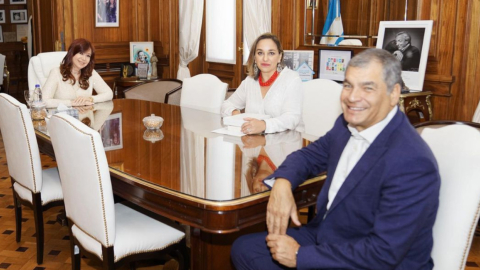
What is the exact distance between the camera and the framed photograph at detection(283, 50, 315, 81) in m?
5.13

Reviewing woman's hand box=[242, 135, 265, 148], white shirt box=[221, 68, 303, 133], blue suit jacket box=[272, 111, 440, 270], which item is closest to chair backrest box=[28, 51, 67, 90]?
white shirt box=[221, 68, 303, 133]

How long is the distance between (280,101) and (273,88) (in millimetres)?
103

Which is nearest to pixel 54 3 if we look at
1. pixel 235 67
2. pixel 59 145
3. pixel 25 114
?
pixel 235 67

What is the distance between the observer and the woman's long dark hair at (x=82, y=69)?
413 cm

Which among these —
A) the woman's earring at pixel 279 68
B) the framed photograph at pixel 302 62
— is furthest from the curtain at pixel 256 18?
the woman's earring at pixel 279 68

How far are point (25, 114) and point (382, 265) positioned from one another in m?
2.17

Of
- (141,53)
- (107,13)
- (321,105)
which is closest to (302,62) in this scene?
(321,105)

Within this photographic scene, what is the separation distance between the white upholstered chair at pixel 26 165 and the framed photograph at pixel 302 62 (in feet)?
8.82

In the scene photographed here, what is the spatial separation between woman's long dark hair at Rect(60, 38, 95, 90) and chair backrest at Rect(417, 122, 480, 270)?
10.3 ft

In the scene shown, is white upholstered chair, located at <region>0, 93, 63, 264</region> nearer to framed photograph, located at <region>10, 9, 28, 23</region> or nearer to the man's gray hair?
the man's gray hair

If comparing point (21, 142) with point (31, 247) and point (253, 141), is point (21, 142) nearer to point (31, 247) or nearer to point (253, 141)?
point (31, 247)

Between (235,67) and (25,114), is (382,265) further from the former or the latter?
(235,67)

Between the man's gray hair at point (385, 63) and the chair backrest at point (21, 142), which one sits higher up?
the man's gray hair at point (385, 63)

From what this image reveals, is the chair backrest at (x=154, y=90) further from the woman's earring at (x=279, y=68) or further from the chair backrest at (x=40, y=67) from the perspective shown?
the woman's earring at (x=279, y=68)
